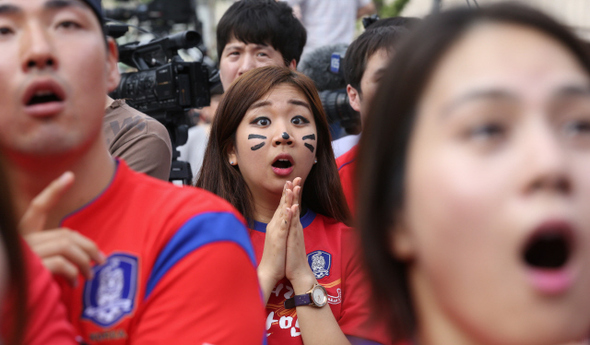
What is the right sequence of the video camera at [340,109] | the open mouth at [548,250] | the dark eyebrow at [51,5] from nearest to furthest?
the open mouth at [548,250], the dark eyebrow at [51,5], the video camera at [340,109]

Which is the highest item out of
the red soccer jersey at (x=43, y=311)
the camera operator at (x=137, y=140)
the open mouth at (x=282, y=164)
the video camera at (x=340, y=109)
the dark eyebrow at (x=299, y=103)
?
the red soccer jersey at (x=43, y=311)

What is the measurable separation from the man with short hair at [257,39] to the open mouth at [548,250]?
2.87m

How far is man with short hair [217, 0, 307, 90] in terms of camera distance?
3.83 meters

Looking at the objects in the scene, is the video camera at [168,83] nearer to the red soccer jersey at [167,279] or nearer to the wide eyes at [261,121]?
the wide eyes at [261,121]

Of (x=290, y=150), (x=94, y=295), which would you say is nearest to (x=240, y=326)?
(x=94, y=295)

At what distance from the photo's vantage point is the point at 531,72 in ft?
3.55

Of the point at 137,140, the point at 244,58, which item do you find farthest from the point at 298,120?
the point at 244,58

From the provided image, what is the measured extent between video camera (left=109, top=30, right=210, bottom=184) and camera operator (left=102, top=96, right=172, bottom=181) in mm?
526

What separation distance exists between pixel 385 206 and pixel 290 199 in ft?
3.81

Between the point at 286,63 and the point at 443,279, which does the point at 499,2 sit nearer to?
the point at 443,279

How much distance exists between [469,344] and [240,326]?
0.50 meters

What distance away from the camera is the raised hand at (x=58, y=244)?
129 centimetres

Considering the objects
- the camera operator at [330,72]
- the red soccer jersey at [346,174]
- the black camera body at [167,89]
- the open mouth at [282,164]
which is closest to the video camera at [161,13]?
the camera operator at [330,72]

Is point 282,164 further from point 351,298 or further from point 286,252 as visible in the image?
point 351,298
